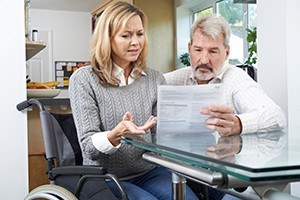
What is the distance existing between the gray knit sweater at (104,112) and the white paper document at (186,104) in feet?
0.90

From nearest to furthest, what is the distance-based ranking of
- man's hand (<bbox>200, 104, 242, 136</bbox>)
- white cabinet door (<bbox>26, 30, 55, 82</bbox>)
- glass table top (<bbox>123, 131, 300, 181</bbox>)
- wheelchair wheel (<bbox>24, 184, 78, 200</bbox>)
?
glass table top (<bbox>123, 131, 300, 181</bbox>)
man's hand (<bbox>200, 104, 242, 136</bbox>)
wheelchair wheel (<bbox>24, 184, 78, 200</bbox>)
white cabinet door (<bbox>26, 30, 55, 82</bbox>)

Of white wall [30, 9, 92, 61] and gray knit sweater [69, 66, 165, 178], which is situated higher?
white wall [30, 9, 92, 61]

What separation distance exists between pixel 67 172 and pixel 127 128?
285mm

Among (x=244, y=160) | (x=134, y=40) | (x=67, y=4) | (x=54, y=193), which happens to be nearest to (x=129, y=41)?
(x=134, y=40)

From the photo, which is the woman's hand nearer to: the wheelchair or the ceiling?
the wheelchair

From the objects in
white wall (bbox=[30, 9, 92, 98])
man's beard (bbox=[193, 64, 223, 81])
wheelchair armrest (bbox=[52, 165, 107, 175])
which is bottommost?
wheelchair armrest (bbox=[52, 165, 107, 175])

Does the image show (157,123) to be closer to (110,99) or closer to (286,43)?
(110,99)

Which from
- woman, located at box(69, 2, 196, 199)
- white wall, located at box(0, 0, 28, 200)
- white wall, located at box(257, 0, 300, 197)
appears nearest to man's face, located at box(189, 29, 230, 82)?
woman, located at box(69, 2, 196, 199)

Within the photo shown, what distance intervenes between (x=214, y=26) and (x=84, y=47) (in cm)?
563

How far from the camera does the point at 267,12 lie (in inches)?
75.1

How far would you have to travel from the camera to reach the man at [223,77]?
4.50 feet

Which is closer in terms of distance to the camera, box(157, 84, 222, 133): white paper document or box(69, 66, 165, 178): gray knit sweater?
box(157, 84, 222, 133): white paper document

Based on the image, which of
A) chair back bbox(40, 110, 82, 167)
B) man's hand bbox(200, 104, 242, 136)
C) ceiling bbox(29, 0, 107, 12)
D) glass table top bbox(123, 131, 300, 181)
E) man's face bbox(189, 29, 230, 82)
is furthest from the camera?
ceiling bbox(29, 0, 107, 12)

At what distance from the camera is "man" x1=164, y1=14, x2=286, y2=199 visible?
1.37 m
